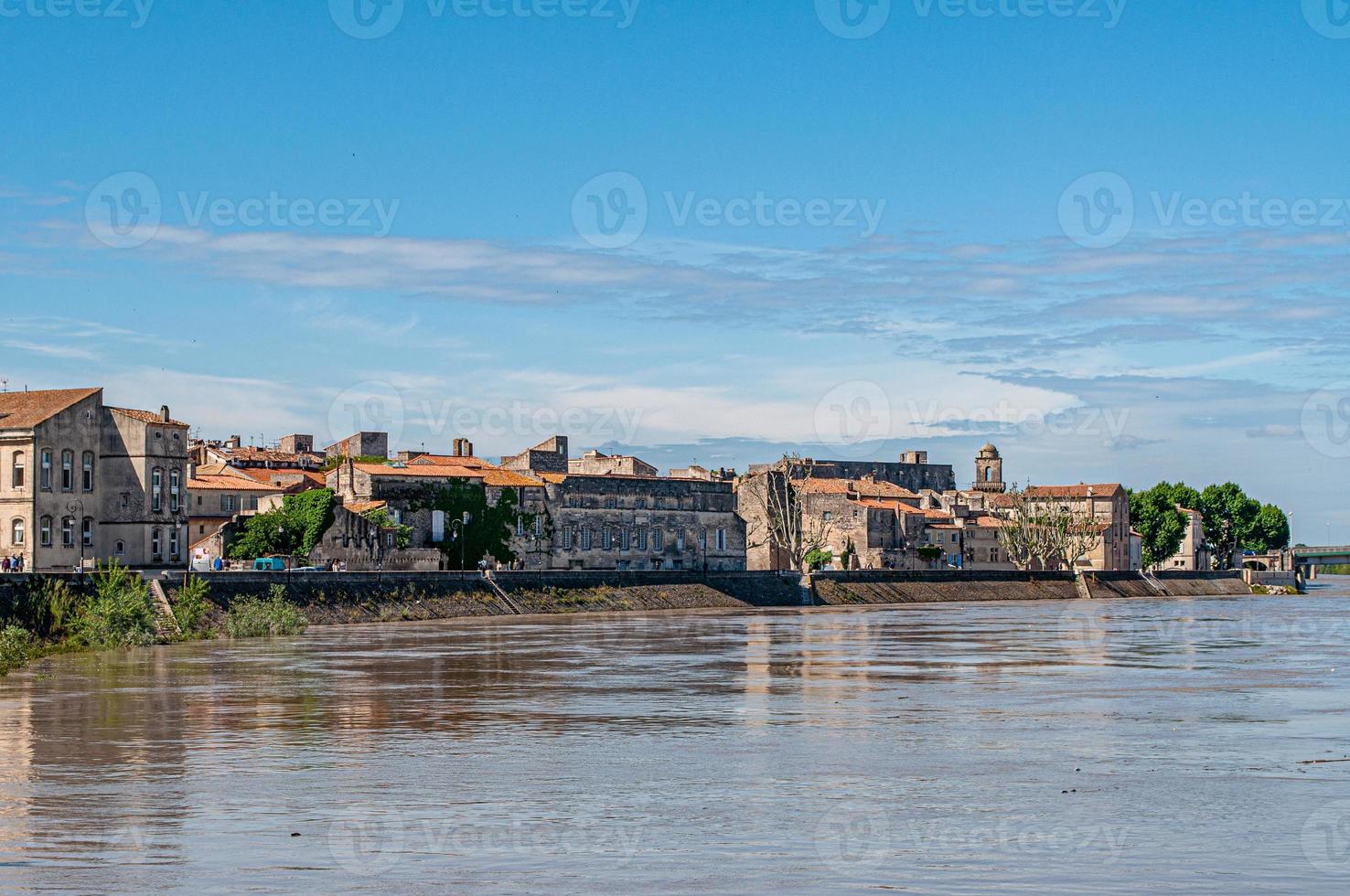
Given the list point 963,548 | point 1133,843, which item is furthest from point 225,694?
point 963,548

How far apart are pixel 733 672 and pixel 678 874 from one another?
2739 centimetres

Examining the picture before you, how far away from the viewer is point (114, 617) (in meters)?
54.3

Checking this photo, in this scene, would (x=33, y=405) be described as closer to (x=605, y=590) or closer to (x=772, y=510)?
(x=605, y=590)

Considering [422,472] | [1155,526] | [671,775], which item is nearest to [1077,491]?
[1155,526]

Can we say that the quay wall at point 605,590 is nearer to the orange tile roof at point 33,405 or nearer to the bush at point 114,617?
the bush at point 114,617

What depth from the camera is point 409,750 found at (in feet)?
90.4

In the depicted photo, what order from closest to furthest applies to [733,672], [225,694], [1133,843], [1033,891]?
[1033,891]
[1133,843]
[225,694]
[733,672]

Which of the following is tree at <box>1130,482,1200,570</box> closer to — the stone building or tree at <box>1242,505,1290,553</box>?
tree at <box>1242,505,1290,553</box>

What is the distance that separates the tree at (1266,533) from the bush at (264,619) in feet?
491

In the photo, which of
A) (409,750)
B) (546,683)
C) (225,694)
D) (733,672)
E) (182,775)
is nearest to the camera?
(182,775)

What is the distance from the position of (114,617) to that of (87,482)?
21639mm

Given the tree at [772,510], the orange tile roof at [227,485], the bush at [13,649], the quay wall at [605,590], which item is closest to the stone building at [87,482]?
the quay wall at [605,590]

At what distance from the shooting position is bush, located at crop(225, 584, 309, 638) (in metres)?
61.4

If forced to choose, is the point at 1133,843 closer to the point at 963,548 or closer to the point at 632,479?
the point at 632,479
